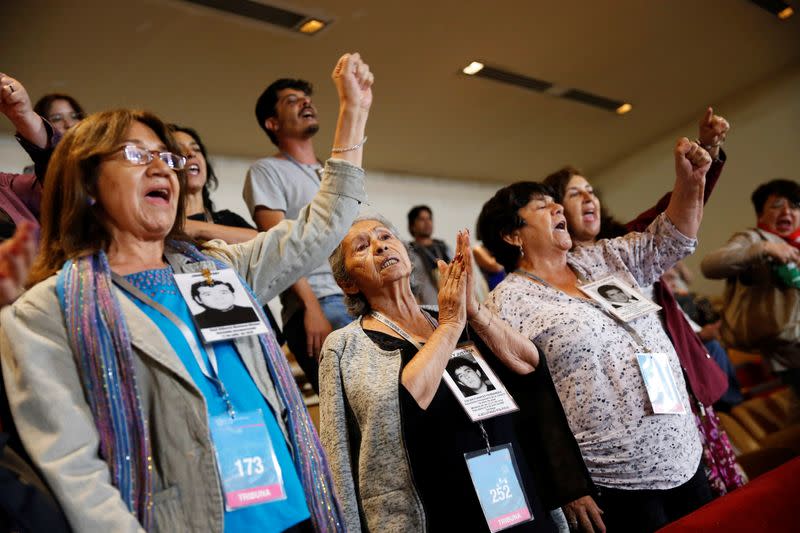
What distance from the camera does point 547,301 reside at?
2.37 meters

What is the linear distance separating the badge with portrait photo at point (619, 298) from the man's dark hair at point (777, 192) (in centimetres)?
185

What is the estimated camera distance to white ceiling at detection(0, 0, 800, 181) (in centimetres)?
429

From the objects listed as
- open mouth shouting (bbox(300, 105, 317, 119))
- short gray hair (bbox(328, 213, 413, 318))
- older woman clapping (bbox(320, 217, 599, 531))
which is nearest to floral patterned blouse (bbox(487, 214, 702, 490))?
older woman clapping (bbox(320, 217, 599, 531))

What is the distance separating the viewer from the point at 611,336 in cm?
223

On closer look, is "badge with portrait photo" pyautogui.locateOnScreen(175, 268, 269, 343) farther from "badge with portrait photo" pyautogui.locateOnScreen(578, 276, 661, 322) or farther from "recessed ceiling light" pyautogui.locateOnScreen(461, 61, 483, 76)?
"recessed ceiling light" pyautogui.locateOnScreen(461, 61, 483, 76)

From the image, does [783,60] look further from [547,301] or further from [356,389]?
[356,389]

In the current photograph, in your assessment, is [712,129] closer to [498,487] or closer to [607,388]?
[607,388]

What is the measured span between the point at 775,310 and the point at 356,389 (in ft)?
8.59

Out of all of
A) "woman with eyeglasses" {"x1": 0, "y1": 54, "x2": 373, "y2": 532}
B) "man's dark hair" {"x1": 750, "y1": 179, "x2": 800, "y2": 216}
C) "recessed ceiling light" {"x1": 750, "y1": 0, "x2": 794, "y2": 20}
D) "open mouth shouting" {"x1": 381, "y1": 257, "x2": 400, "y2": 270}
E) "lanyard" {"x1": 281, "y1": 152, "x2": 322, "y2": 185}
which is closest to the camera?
"woman with eyeglasses" {"x1": 0, "y1": 54, "x2": 373, "y2": 532}

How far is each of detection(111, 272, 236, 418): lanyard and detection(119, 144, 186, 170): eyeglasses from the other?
23 cm

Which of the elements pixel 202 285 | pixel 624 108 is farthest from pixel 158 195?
pixel 624 108

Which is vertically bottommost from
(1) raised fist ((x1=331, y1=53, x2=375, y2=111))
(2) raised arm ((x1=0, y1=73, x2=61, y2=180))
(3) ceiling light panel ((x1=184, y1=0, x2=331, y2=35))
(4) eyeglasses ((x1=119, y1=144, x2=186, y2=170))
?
(4) eyeglasses ((x1=119, y1=144, x2=186, y2=170))

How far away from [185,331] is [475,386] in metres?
0.78

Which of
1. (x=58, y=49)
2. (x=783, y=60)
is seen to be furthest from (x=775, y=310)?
(x=783, y=60)
